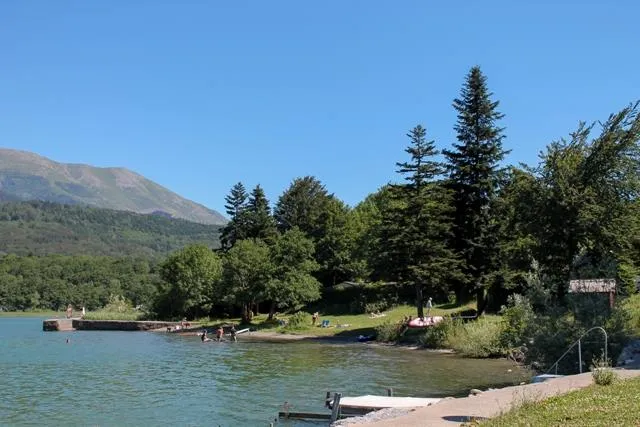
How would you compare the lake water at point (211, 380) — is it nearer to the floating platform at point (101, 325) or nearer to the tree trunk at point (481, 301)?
the tree trunk at point (481, 301)

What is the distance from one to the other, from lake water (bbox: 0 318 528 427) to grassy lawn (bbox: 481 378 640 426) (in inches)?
374

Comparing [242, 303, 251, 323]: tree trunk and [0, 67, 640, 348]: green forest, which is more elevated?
[0, 67, 640, 348]: green forest

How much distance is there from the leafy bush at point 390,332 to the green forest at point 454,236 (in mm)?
3608

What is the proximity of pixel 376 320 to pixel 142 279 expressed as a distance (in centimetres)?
12907

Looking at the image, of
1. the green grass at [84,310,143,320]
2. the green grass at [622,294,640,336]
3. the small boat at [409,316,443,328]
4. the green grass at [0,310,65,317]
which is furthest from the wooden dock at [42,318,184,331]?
the green grass at [0,310,65,317]

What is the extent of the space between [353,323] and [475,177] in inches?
745

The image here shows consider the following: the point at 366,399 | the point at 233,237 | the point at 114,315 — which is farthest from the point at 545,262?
the point at 114,315

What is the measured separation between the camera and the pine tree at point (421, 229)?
5044 centimetres

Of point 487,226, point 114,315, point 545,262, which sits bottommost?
point 114,315

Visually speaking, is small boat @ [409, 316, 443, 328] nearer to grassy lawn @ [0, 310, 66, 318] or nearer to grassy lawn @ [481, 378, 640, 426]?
grassy lawn @ [481, 378, 640, 426]

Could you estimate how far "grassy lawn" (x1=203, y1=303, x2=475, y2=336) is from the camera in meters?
56.0

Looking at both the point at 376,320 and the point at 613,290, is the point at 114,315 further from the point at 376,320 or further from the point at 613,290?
the point at 613,290

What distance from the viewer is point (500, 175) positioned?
5141 cm

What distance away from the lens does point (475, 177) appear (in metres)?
52.1
